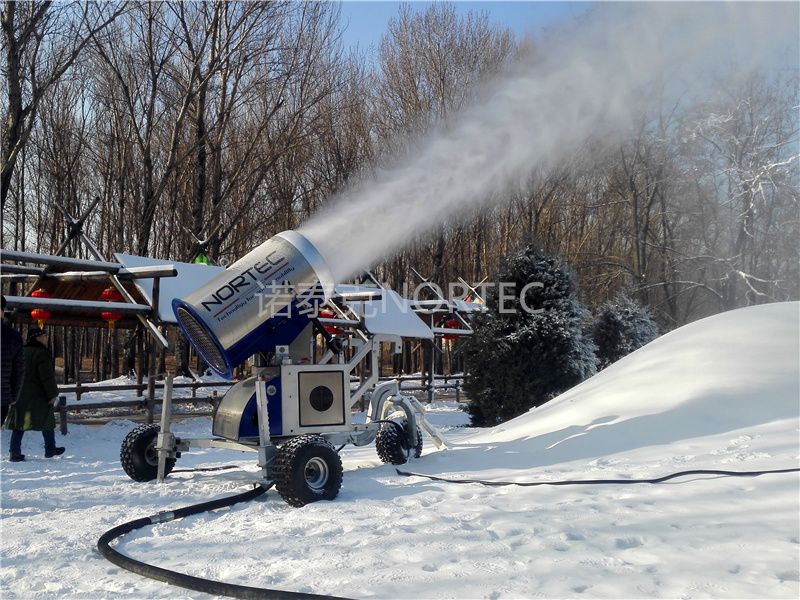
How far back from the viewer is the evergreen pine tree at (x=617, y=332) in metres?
18.5

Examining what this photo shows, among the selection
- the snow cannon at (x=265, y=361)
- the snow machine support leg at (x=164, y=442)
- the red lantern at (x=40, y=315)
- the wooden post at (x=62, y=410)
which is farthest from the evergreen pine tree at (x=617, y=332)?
the snow machine support leg at (x=164, y=442)

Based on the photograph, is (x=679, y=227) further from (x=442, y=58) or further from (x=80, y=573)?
(x=80, y=573)

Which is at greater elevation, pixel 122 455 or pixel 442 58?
pixel 442 58

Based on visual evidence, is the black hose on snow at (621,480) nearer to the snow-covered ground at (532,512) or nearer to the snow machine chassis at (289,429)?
the snow-covered ground at (532,512)

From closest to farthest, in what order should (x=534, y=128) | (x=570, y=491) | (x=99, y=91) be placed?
(x=570, y=491)
(x=534, y=128)
(x=99, y=91)

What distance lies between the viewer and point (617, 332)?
18.5 metres

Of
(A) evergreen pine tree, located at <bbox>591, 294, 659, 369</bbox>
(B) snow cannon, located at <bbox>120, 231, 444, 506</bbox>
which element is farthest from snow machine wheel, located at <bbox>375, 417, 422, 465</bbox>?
(A) evergreen pine tree, located at <bbox>591, 294, 659, 369</bbox>

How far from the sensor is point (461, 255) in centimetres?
4066

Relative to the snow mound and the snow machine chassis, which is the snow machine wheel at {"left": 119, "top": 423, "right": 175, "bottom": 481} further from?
the snow mound

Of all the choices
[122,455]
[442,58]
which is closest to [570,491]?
[122,455]

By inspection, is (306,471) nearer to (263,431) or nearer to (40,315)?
(263,431)

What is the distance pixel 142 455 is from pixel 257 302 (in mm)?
2161

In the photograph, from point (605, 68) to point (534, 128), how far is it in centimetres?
153

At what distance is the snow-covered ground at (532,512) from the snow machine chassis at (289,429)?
0.27m
